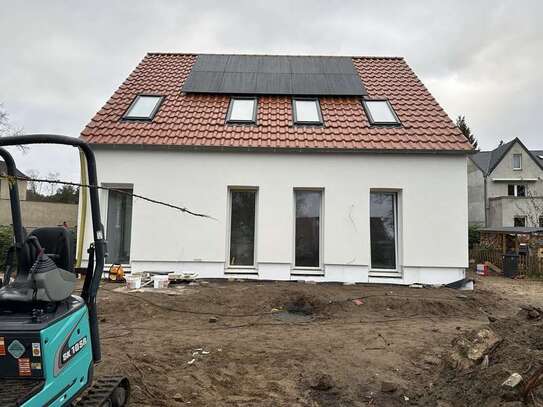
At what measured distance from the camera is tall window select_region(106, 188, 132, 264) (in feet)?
30.9

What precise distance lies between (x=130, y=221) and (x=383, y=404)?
755 cm

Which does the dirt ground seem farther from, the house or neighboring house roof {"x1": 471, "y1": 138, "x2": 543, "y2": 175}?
neighboring house roof {"x1": 471, "y1": 138, "x2": 543, "y2": 175}

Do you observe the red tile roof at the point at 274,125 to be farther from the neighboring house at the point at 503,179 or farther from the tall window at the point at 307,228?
the neighboring house at the point at 503,179

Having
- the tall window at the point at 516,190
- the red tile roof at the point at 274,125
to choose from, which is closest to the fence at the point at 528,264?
the red tile roof at the point at 274,125

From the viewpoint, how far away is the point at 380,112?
10.5 metres

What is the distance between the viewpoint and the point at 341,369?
4.41m

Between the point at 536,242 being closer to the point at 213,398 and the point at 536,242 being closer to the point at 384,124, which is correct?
the point at 384,124

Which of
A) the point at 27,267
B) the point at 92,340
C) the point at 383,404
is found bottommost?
the point at 383,404

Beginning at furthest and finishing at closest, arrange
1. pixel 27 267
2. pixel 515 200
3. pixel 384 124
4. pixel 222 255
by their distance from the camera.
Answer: pixel 515 200 → pixel 384 124 → pixel 222 255 → pixel 27 267

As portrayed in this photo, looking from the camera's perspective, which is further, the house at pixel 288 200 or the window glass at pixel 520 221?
the window glass at pixel 520 221

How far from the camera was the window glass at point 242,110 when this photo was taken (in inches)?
396

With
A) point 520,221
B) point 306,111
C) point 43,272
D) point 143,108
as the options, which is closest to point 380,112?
point 306,111

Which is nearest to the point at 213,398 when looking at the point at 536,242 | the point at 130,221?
the point at 130,221

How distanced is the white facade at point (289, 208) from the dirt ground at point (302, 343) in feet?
2.16
